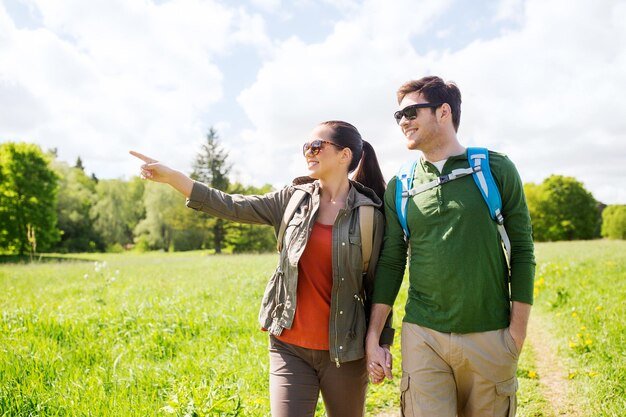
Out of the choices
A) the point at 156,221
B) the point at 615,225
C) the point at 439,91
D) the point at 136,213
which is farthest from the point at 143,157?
the point at 615,225

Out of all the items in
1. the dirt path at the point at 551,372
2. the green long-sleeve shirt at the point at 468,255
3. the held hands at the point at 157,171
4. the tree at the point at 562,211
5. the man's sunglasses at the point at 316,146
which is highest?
the tree at the point at 562,211

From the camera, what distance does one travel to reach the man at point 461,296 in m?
2.89

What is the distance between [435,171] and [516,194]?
0.52m

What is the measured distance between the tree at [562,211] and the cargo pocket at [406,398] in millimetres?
77218

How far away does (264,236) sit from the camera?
61.1m

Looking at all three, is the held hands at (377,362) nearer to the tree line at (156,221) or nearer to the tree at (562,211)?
the tree line at (156,221)

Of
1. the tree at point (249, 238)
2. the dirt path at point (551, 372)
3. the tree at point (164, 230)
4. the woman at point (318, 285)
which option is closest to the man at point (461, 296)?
the woman at point (318, 285)

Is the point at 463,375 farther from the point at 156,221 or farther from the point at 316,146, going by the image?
the point at 156,221

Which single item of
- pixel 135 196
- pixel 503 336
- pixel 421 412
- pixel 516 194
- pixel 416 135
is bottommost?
pixel 421 412

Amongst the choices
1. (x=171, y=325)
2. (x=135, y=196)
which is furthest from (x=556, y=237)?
(x=171, y=325)

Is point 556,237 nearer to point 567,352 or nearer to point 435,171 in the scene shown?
point 567,352

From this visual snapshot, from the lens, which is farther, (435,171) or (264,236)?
(264,236)

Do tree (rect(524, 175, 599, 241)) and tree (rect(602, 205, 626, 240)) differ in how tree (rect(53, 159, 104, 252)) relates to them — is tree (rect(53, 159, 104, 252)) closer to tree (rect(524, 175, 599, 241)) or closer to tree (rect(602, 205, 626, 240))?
tree (rect(524, 175, 599, 241))

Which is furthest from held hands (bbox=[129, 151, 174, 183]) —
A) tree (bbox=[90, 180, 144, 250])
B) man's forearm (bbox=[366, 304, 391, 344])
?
tree (bbox=[90, 180, 144, 250])
